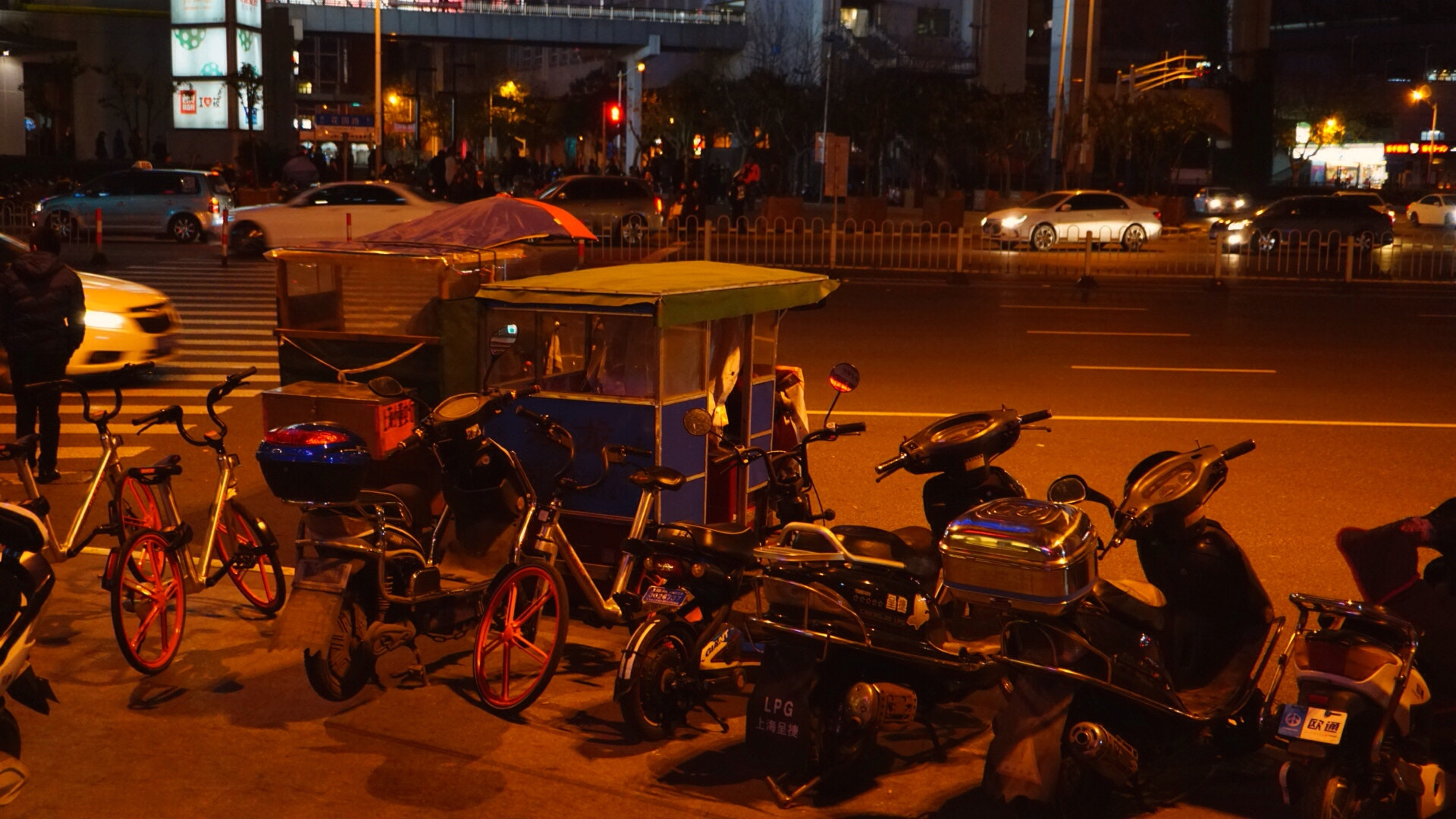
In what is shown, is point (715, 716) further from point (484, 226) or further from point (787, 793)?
point (484, 226)

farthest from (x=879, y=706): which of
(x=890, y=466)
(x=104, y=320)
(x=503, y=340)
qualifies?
(x=104, y=320)

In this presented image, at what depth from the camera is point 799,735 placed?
4.54 metres

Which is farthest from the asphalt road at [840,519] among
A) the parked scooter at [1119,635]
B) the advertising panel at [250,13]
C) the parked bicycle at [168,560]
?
the advertising panel at [250,13]

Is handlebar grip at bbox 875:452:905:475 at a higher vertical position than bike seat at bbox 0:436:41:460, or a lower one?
higher

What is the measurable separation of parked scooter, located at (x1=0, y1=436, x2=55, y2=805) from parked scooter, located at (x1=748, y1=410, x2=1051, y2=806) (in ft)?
7.16

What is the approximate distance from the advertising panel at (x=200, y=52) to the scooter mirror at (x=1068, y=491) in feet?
153

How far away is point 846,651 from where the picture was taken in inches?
180

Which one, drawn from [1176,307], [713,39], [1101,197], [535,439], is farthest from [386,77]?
[535,439]

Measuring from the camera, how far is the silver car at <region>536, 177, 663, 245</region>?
3084cm

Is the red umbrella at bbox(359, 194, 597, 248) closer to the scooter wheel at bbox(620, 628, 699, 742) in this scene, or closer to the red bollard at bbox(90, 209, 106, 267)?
the scooter wheel at bbox(620, 628, 699, 742)

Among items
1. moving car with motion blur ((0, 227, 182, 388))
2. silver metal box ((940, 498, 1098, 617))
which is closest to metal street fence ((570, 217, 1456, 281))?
moving car with motion blur ((0, 227, 182, 388))

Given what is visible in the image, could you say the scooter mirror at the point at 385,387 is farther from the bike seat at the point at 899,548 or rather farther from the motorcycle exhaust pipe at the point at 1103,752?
the motorcycle exhaust pipe at the point at 1103,752

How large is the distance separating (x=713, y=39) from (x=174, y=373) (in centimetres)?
5996

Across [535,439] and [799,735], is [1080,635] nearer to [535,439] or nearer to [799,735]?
[799,735]
